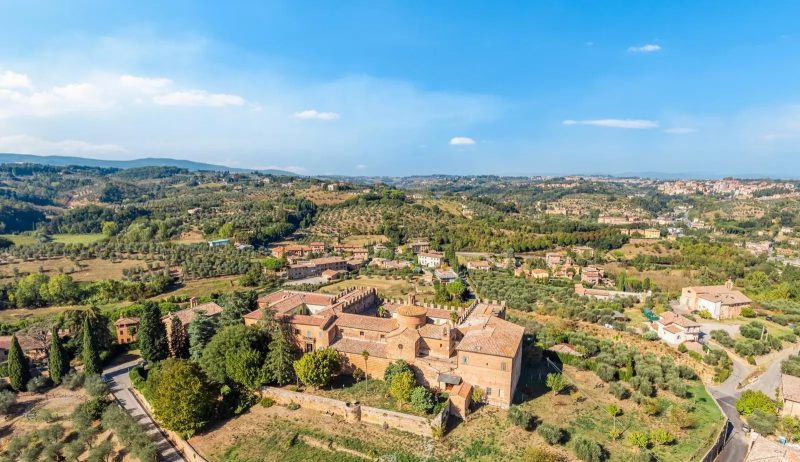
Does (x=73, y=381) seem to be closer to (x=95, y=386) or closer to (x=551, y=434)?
(x=95, y=386)

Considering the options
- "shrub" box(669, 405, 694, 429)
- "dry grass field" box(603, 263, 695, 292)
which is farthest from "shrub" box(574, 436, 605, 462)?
"dry grass field" box(603, 263, 695, 292)

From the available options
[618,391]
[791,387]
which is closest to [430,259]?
[618,391]

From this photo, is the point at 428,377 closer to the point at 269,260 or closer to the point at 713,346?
the point at 713,346

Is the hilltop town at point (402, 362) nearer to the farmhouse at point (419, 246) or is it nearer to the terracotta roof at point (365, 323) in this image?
the terracotta roof at point (365, 323)

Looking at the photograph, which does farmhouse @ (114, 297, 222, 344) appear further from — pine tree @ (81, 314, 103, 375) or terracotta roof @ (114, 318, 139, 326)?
pine tree @ (81, 314, 103, 375)

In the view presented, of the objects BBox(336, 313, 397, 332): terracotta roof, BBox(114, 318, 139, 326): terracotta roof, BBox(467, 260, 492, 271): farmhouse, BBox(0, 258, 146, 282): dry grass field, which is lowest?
BBox(0, 258, 146, 282): dry grass field

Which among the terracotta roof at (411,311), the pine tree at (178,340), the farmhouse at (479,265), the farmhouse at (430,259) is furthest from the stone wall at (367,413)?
the farmhouse at (430,259)
